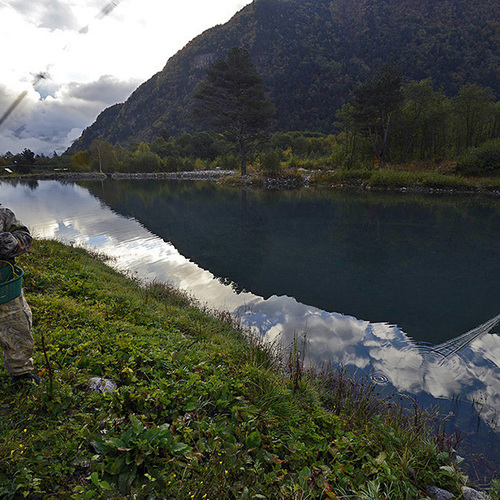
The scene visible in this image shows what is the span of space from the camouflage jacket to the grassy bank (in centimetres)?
148

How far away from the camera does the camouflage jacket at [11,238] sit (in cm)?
321

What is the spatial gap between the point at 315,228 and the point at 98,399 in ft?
60.3

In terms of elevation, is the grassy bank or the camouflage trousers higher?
the camouflage trousers

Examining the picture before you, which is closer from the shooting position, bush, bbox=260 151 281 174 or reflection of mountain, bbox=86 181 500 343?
reflection of mountain, bbox=86 181 500 343

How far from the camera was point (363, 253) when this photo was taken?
1548cm

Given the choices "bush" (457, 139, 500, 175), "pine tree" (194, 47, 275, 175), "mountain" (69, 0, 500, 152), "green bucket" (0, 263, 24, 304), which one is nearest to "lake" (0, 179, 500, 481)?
"green bucket" (0, 263, 24, 304)

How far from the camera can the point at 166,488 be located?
2645mm

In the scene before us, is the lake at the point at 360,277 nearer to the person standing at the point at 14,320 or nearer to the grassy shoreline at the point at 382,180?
the person standing at the point at 14,320

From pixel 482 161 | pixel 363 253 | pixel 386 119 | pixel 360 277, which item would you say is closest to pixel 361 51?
pixel 386 119

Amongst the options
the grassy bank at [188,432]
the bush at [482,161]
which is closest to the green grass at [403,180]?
the bush at [482,161]

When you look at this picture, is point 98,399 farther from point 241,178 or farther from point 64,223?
point 241,178

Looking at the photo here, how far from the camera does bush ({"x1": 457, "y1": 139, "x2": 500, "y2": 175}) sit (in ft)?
108

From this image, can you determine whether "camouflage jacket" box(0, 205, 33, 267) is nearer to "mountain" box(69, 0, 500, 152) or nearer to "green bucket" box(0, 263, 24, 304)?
"green bucket" box(0, 263, 24, 304)

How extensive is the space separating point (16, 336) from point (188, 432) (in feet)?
7.20
